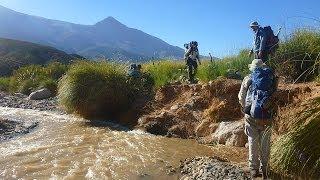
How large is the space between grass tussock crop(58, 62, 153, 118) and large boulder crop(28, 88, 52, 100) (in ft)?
21.6

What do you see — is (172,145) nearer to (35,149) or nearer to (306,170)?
(35,149)

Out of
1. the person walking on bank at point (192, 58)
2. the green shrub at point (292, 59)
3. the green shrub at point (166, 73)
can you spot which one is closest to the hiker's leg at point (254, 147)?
the green shrub at point (292, 59)

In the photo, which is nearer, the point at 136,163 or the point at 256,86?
the point at 256,86

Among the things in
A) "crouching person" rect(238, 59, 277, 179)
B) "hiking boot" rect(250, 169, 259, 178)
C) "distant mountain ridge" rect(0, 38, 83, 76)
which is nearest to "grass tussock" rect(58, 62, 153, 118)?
"crouching person" rect(238, 59, 277, 179)

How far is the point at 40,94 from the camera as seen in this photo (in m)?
22.3

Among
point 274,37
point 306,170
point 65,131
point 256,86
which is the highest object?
point 274,37

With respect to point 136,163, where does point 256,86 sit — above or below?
above

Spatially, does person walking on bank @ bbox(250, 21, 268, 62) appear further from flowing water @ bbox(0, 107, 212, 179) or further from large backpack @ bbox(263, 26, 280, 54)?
flowing water @ bbox(0, 107, 212, 179)

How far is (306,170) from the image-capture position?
6.21 meters

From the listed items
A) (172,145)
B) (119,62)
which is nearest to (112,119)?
(119,62)

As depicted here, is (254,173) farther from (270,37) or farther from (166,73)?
(166,73)

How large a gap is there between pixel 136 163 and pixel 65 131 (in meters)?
4.32

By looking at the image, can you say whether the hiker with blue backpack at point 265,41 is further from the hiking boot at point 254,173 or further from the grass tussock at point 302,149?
the grass tussock at point 302,149

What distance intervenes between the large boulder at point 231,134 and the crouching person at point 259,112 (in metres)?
3.22
